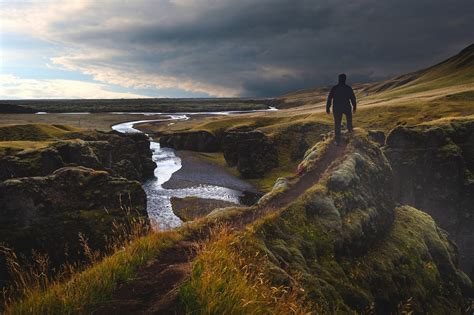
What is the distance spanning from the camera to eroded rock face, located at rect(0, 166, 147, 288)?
1839 centimetres

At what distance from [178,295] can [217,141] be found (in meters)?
109

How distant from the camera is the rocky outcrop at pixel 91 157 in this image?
4122cm

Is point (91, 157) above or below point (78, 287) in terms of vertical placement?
below

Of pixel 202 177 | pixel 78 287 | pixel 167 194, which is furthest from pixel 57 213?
pixel 202 177

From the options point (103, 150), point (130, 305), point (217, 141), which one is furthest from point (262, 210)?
point (217, 141)

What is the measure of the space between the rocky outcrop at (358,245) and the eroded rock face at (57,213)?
8.22 m

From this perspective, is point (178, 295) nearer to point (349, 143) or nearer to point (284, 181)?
point (284, 181)

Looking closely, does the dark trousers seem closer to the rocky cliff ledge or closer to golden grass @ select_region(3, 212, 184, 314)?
the rocky cliff ledge

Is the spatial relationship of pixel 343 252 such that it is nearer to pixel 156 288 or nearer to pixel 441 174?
pixel 156 288

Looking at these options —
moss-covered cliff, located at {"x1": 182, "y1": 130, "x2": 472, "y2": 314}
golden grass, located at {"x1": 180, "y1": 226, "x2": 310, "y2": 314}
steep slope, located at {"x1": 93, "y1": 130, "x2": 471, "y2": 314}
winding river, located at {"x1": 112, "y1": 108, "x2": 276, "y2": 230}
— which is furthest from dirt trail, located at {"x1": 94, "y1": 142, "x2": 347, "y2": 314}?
winding river, located at {"x1": 112, "y1": 108, "x2": 276, "y2": 230}

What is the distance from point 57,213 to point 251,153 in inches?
2507

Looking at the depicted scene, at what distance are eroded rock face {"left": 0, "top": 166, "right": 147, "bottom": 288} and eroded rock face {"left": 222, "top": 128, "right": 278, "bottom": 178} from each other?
189 ft

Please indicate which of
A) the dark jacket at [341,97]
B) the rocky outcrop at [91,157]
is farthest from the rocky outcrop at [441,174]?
the rocky outcrop at [91,157]

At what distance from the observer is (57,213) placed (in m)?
20.3
